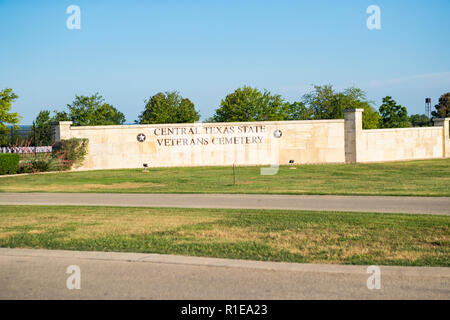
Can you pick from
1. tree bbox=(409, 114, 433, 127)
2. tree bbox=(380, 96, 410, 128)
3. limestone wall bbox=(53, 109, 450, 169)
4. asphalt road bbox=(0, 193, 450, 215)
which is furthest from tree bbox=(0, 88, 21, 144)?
tree bbox=(409, 114, 433, 127)

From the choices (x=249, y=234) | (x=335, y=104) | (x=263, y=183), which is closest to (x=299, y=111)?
(x=335, y=104)

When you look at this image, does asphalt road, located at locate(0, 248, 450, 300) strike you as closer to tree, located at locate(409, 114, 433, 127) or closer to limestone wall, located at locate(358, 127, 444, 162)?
limestone wall, located at locate(358, 127, 444, 162)

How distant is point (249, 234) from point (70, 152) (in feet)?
72.1

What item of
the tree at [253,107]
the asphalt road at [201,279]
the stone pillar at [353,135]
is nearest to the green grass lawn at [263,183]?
the stone pillar at [353,135]

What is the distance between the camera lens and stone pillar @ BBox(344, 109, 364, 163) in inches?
1227

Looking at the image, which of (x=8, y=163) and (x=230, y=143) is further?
(x=230, y=143)

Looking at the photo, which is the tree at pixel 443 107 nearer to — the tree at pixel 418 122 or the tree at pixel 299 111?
the tree at pixel 418 122

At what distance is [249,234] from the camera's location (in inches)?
356

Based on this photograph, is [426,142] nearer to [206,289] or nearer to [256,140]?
[256,140]

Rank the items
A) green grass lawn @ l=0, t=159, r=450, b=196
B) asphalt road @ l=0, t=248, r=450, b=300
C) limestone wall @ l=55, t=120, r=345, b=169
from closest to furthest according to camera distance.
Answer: asphalt road @ l=0, t=248, r=450, b=300 < green grass lawn @ l=0, t=159, r=450, b=196 < limestone wall @ l=55, t=120, r=345, b=169

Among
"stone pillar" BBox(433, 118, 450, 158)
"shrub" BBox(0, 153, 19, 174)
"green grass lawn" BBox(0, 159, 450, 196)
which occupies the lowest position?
"green grass lawn" BBox(0, 159, 450, 196)

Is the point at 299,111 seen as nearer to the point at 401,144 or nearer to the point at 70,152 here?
the point at 401,144

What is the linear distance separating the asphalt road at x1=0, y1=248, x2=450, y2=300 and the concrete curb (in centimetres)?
1
